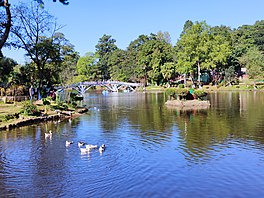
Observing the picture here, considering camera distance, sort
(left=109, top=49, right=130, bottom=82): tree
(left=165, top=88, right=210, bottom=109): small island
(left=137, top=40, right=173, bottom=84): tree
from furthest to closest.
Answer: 1. (left=109, top=49, right=130, bottom=82): tree
2. (left=137, top=40, right=173, bottom=84): tree
3. (left=165, top=88, right=210, bottom=109): small island

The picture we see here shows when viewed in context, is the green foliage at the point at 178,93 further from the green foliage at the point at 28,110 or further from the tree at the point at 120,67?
the tree at the point at 120,67

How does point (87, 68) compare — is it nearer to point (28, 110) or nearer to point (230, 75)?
point (230, 75)

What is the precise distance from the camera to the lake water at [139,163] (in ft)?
30.1

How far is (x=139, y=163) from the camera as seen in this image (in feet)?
38.8

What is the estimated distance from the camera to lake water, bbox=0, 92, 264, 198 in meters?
9.16

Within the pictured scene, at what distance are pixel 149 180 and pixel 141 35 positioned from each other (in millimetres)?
94066

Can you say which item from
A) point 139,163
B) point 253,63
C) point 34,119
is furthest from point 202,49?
point 139,163

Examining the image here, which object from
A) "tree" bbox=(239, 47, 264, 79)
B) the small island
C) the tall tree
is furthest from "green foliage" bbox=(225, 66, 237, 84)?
the tall tree

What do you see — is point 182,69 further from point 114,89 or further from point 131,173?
point 131,173

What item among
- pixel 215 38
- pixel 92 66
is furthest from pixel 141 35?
pixel 215 38

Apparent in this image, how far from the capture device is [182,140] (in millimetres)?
15742

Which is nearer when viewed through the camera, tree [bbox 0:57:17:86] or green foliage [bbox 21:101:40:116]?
green foliage [bbox 21:101:40:116]

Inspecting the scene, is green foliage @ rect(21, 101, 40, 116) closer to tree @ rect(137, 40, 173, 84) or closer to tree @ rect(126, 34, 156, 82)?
tree @ rect(137, 40, 173, 84)

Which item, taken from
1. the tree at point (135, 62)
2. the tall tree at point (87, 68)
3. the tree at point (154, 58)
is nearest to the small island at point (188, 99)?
the tree at point (154, 58)
